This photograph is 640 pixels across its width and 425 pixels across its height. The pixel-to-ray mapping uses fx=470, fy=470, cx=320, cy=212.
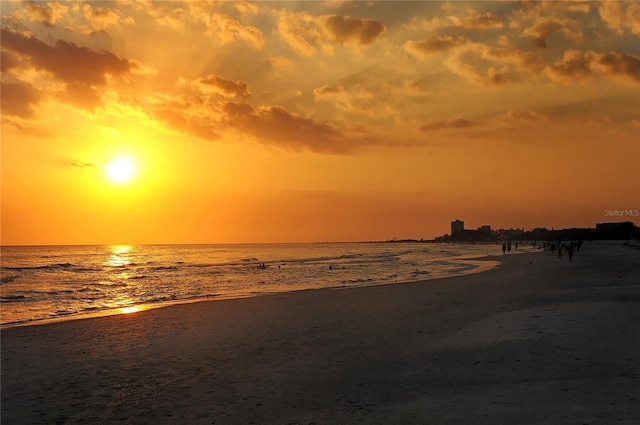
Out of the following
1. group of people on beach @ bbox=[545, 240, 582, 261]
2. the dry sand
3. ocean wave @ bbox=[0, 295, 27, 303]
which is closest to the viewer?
the dry sand

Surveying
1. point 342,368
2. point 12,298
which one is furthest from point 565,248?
point 342,368

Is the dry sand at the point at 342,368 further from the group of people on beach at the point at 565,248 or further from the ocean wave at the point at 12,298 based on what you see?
the group of people on beach at the point at 565,248

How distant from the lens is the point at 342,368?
41.0ft

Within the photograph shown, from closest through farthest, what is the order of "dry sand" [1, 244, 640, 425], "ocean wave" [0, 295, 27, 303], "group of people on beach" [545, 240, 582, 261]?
"dry sand" [1, 244, 640, 425] < "ocean wave" [0, 295, 27, 303] < "group of people on beach" [545, 240, 582, 261]

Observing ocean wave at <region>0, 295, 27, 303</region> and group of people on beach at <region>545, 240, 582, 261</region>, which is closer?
ocean wave at <region>0, 295, 27, 303</region>

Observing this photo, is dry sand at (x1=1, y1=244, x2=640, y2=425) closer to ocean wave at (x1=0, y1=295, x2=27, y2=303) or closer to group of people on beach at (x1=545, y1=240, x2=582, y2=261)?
ocean wave at (x1=0, y1=295, x2=27, y2=303)

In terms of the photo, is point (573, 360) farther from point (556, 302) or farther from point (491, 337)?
point (556, 302)

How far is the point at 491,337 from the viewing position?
1439 centimetres

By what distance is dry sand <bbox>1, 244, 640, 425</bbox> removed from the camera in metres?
9.04

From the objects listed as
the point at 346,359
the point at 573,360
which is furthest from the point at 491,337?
the point at 346,359

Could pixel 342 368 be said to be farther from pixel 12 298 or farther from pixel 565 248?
pixel 565 248

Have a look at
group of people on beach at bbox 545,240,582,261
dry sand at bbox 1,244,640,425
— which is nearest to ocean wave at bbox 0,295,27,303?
dry sand at bbox 1,244,640,425

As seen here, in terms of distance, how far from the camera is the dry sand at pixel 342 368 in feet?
29.7

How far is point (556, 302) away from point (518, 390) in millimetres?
13443
